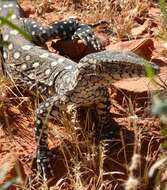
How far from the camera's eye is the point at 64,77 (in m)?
5.03

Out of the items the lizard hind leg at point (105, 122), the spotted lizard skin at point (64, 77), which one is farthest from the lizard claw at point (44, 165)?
the lizard hind leg at point (105, 122)

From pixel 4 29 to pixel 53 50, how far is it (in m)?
0.61

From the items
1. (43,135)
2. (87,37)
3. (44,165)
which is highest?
(87,37)

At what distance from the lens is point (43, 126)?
181 inches

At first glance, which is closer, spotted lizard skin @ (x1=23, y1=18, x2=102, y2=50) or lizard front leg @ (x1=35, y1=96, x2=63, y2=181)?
lizard front leg @ (x1=35, y1=96, x2=63, y2=181)

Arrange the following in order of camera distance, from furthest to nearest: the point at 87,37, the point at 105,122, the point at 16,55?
the point at 87,37, the point at 16,55, the point at 105,122

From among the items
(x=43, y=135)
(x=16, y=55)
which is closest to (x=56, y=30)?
(x=16, y=55)

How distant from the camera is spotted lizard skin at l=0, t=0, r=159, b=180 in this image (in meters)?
4.33

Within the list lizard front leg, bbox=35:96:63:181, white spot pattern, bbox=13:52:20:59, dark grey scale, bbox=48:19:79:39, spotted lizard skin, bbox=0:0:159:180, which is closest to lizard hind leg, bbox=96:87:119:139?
spotted lizard skin, bbox=0:0:159:180

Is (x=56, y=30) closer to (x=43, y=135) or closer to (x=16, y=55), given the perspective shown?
(x=16, y=55)

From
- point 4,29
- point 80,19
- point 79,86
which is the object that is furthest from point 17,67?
point 80,19

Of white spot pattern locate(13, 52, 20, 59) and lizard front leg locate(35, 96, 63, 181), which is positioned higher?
white spot pattern locate(13, 52, 20, 59)

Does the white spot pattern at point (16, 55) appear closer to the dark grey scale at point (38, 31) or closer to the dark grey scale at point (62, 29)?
the dark grey scale at point (38, 31)

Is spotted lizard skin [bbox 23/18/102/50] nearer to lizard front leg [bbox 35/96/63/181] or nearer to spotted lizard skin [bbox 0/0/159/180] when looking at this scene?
spotted lizard skin [bbox 0/0/159/180]
